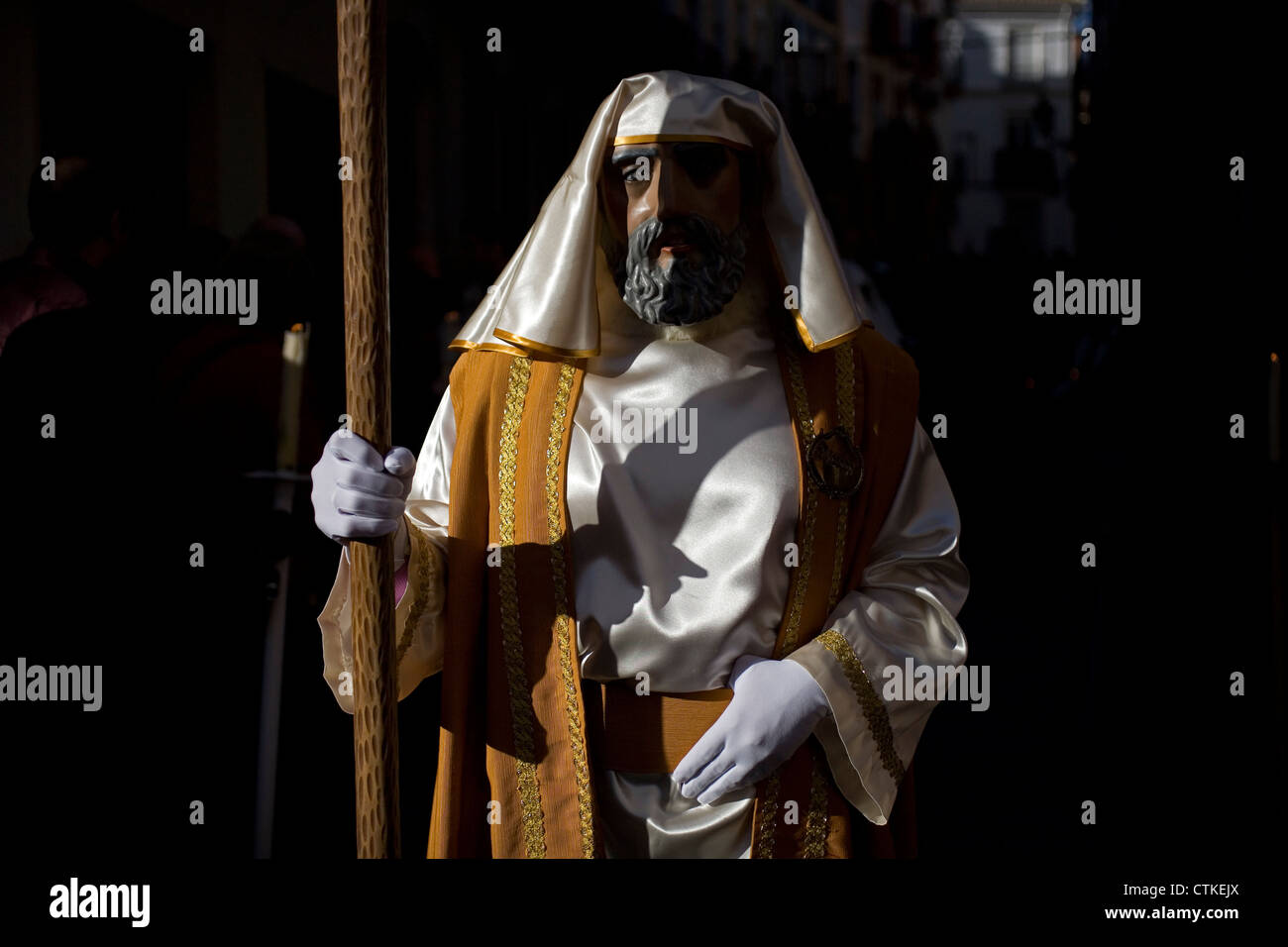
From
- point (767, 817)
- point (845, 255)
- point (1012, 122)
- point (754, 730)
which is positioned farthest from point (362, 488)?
point (1012, 122)


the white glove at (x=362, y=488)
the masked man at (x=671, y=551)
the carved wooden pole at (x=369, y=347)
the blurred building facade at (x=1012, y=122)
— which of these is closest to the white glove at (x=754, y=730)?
the masked man at (x=671, y=551)

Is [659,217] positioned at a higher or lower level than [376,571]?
higher

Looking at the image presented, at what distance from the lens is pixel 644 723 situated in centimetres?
230

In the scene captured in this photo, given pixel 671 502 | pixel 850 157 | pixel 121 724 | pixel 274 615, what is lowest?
pixel 121 724

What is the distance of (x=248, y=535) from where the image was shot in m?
3.29

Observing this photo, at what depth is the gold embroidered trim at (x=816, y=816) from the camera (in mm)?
2338

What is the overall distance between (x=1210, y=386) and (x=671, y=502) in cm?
143

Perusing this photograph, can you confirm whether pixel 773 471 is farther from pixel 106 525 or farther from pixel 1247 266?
pixel 106 525

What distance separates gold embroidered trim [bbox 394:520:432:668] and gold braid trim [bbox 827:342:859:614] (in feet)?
2.13

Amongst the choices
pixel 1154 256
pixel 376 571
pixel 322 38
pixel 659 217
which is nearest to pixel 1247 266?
pixel 1154 256

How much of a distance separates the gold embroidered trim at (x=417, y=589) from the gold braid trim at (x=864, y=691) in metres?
0.63

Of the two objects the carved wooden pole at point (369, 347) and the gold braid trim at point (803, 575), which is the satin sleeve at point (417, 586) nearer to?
the carved wooden pole at point (369, 347)

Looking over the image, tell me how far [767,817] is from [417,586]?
2.19 ft

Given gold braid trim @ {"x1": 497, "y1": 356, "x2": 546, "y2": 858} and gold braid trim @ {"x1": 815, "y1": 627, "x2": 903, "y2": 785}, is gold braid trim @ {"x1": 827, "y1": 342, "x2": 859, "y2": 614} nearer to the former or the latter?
gold braid trim @ {"x1": 815, "y1": 627, "x2": 903, "y2": 785}
